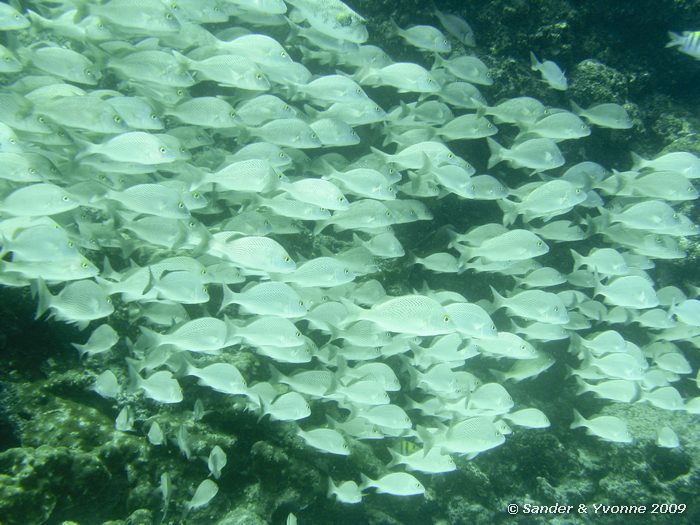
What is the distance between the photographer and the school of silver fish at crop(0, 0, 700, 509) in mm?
4098

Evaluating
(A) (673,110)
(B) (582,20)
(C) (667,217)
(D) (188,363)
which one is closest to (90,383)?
(D) (188,363)

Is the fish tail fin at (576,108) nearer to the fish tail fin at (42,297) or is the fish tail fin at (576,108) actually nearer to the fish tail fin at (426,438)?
the fish tail fin at (426,438)

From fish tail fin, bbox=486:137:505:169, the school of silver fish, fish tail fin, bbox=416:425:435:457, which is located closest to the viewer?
the school of silver fish

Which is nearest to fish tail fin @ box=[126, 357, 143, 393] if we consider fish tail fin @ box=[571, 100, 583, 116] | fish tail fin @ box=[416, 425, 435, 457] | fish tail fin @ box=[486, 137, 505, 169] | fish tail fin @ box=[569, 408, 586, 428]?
fish tail fin @ box=[416, 425, 435, 457]

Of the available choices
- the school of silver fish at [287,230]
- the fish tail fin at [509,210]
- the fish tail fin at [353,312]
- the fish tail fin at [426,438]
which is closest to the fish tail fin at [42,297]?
the school of silver fish at [287,230]

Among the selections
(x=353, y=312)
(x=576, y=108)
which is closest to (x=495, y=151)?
(x=576, y=108)

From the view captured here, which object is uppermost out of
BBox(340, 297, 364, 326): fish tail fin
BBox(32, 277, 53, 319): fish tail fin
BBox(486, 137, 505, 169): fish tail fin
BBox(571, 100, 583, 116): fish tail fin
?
BBox(571, 100, 583, 116): fish tail fin

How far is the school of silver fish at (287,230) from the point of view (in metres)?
4.10

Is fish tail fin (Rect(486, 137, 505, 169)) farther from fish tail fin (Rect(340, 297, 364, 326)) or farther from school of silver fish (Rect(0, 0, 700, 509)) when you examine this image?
fish tail fin (Rect(340, 297, 364, 326))

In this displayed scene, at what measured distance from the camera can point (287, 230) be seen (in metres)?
5.12

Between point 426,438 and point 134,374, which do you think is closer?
point 134,374

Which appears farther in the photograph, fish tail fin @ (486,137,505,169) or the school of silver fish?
fish tail fin @ (486,137,505,169)

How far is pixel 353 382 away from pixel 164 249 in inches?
111

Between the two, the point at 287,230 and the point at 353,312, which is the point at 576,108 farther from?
the point at 353,312
